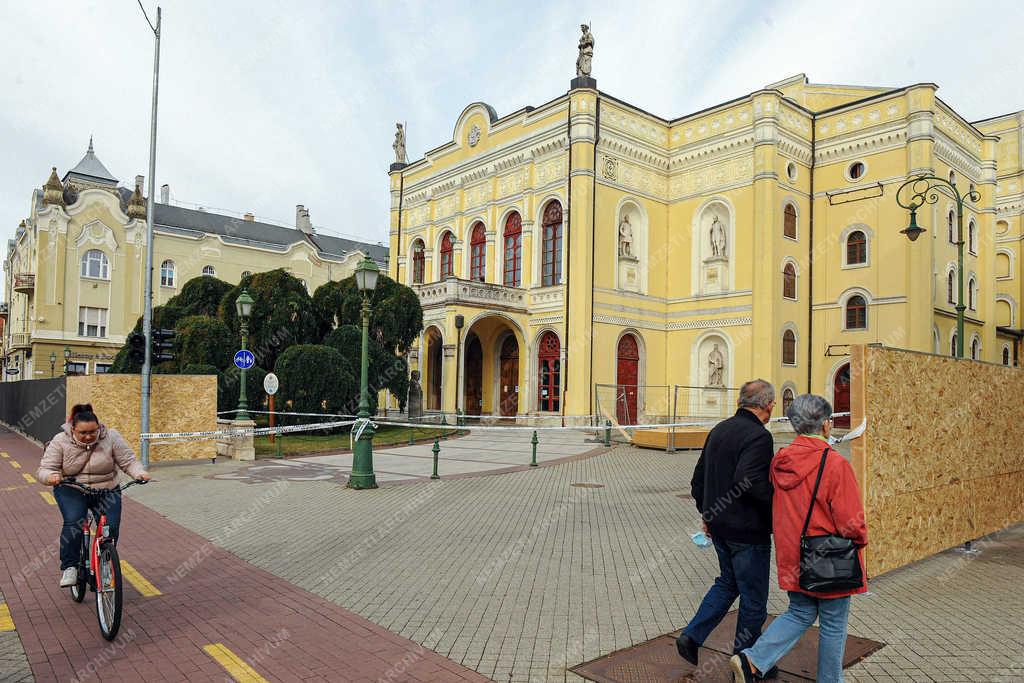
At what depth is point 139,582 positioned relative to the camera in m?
6.75

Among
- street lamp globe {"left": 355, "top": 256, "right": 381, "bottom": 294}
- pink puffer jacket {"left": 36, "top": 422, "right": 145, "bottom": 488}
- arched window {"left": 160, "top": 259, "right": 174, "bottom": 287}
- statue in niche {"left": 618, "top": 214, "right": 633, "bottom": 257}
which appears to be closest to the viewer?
pink puffer jacket {"left": 36, "top": 422, "right": 145, "bottom": 488}

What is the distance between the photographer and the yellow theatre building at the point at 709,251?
27578 millimetres

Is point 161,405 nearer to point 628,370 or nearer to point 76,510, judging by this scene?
point 76,510

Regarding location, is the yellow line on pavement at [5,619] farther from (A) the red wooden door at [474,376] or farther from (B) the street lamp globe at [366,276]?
(A) the red wooden door at [474,376]

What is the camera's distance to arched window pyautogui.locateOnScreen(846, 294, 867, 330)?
2830cm

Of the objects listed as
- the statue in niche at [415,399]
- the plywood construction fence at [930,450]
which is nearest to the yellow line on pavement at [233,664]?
the plywood construction fence at [930,450]

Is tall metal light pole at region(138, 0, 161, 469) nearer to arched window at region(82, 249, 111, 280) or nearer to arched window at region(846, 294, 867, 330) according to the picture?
arched window at region(846, 294, 867, 330)

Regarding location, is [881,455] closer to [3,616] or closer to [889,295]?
[3,616]

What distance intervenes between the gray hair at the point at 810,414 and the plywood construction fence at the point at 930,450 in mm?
2609

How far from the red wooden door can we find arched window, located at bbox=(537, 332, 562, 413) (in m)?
4.41

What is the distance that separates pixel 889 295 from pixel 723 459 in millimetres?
26898

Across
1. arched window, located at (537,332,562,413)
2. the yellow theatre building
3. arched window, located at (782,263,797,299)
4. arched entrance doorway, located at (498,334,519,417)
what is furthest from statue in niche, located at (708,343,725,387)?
arched entrance doorway, located at (498,334,519,417)

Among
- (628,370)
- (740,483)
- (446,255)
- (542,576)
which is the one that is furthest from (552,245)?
(740,483)

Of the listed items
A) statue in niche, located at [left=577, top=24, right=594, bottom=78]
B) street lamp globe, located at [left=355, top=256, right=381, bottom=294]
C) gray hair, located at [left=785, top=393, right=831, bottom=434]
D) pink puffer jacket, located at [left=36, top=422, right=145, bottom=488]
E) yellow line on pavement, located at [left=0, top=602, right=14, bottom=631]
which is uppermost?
statue in niche, located at [left=577, top=24, right=594, bottom=78]
